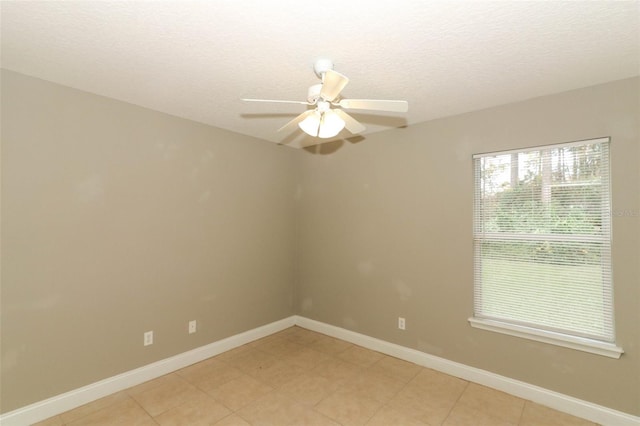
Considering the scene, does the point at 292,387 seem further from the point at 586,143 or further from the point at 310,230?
the point at 586,143

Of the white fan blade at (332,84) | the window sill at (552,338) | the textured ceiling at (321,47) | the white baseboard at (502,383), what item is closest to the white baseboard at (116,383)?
the white baseboard at (502,383)

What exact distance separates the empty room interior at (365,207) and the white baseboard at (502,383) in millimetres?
15

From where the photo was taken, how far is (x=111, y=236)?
2.64 meters

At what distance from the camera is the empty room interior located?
179cm

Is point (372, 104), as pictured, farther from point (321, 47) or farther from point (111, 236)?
point (111, 236)

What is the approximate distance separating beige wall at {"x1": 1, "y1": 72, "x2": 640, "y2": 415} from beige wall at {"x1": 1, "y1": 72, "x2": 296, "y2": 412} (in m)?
0.01

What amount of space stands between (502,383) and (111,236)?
11.9ft

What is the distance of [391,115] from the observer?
10.0 ft

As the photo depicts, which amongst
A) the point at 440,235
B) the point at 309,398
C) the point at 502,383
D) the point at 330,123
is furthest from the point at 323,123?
the point at 502,383

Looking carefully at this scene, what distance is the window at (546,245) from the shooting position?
92.6 inches

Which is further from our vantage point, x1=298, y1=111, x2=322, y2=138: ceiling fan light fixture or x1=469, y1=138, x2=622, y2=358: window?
x1=469, y1=138, x2=622, y2=358: window

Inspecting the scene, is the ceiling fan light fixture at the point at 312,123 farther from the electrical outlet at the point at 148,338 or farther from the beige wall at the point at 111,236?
the electrical outlet at the point at 148,338

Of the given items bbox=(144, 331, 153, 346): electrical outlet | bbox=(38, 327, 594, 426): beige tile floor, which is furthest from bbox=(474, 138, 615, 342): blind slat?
bbox=(144, 331, 153, 346): electrical outlet

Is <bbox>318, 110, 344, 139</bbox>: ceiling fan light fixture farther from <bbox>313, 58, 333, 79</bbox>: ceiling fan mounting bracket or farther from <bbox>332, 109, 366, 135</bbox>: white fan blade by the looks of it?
<bbox>313, 58, 333, 79</bbox>: ceiling fan mounting bracket
